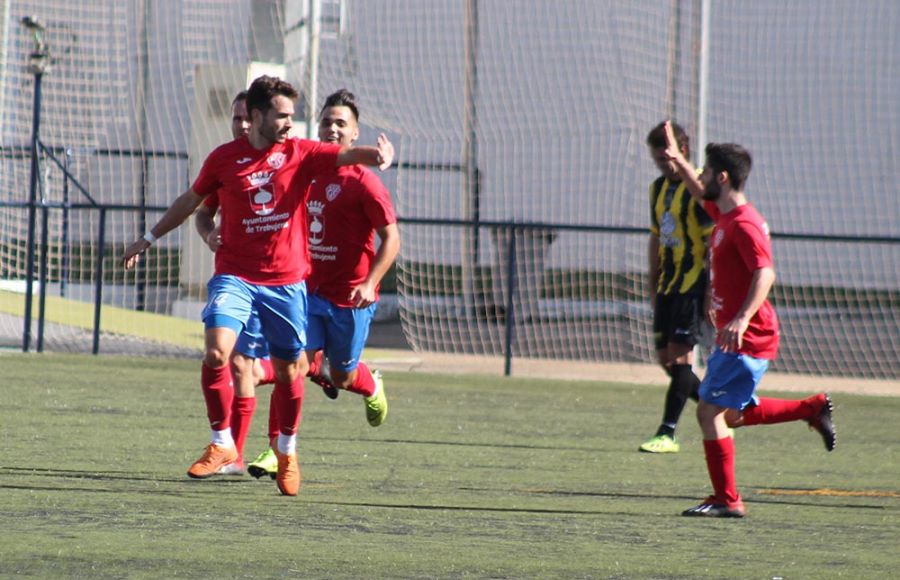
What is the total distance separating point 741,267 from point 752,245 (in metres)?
0.18

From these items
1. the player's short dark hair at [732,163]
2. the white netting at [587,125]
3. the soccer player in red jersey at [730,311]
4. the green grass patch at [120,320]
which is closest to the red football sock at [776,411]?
the soccer player in red jersey at [730,311]

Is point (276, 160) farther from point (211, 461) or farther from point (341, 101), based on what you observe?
point (211, 461)

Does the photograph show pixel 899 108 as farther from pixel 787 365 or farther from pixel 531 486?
pixel 531 486

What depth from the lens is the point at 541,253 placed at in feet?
63.1

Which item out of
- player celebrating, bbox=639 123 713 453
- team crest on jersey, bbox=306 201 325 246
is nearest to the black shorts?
player celebrating, bbox=639 123 713 453

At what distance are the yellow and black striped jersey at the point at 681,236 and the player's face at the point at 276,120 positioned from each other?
10.3 feet

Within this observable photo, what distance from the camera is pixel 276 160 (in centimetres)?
694

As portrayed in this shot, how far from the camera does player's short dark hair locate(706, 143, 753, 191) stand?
6.66 m

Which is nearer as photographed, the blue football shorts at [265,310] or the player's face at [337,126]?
the blue football shorts at [265,310]

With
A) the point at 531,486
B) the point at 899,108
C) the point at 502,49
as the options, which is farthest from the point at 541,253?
the point at 531,486

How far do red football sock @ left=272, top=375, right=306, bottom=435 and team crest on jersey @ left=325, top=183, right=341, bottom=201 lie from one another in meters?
1.06

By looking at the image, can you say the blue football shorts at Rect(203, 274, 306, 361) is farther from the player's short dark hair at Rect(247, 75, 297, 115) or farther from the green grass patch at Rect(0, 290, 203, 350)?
the green grass patch at Rect(0, 290, 203, 350)

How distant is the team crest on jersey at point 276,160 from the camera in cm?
694

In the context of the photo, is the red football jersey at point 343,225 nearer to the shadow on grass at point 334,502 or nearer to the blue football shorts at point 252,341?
the blue football shorts at point 252,341
